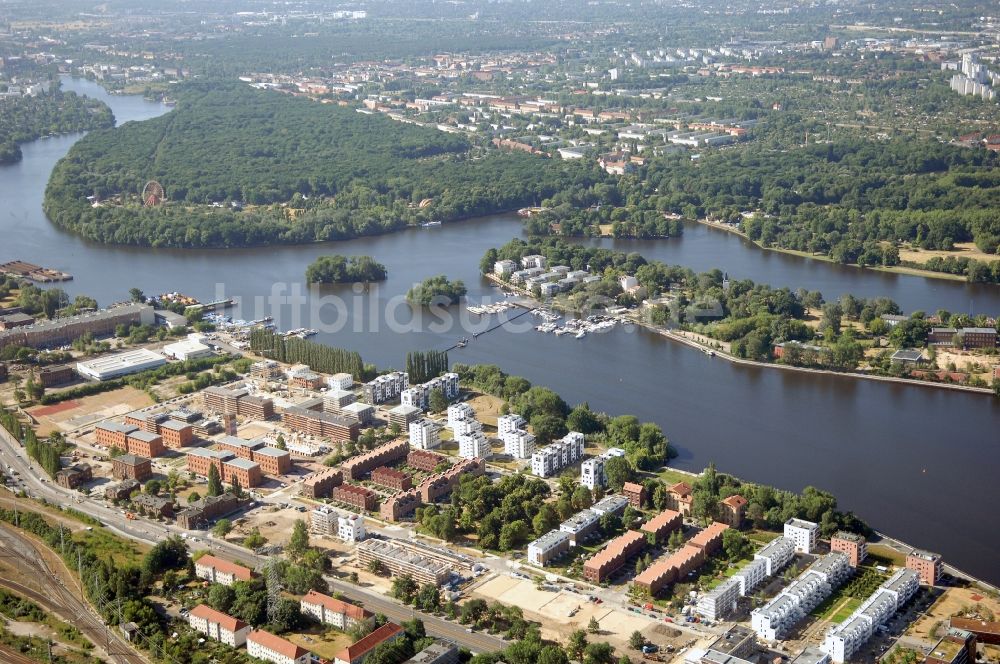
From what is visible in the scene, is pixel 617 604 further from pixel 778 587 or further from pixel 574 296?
pixel 574 296

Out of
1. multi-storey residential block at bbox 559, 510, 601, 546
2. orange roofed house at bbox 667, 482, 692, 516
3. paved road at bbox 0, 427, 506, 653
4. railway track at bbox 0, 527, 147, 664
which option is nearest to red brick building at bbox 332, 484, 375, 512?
paved road at bbox 0, 427, 506, 653

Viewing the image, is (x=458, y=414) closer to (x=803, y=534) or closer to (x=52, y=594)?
(x=803, y=534)

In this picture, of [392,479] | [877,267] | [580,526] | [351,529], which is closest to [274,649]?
[351,529]

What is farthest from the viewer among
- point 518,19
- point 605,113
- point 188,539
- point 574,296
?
point 518,19

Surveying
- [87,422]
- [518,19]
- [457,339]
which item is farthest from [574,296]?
[518,19]

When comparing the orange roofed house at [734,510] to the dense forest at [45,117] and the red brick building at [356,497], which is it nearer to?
the red brick building at [356,497]

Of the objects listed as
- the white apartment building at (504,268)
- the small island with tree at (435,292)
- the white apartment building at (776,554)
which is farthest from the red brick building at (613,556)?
the white apartment building at (504,268)
